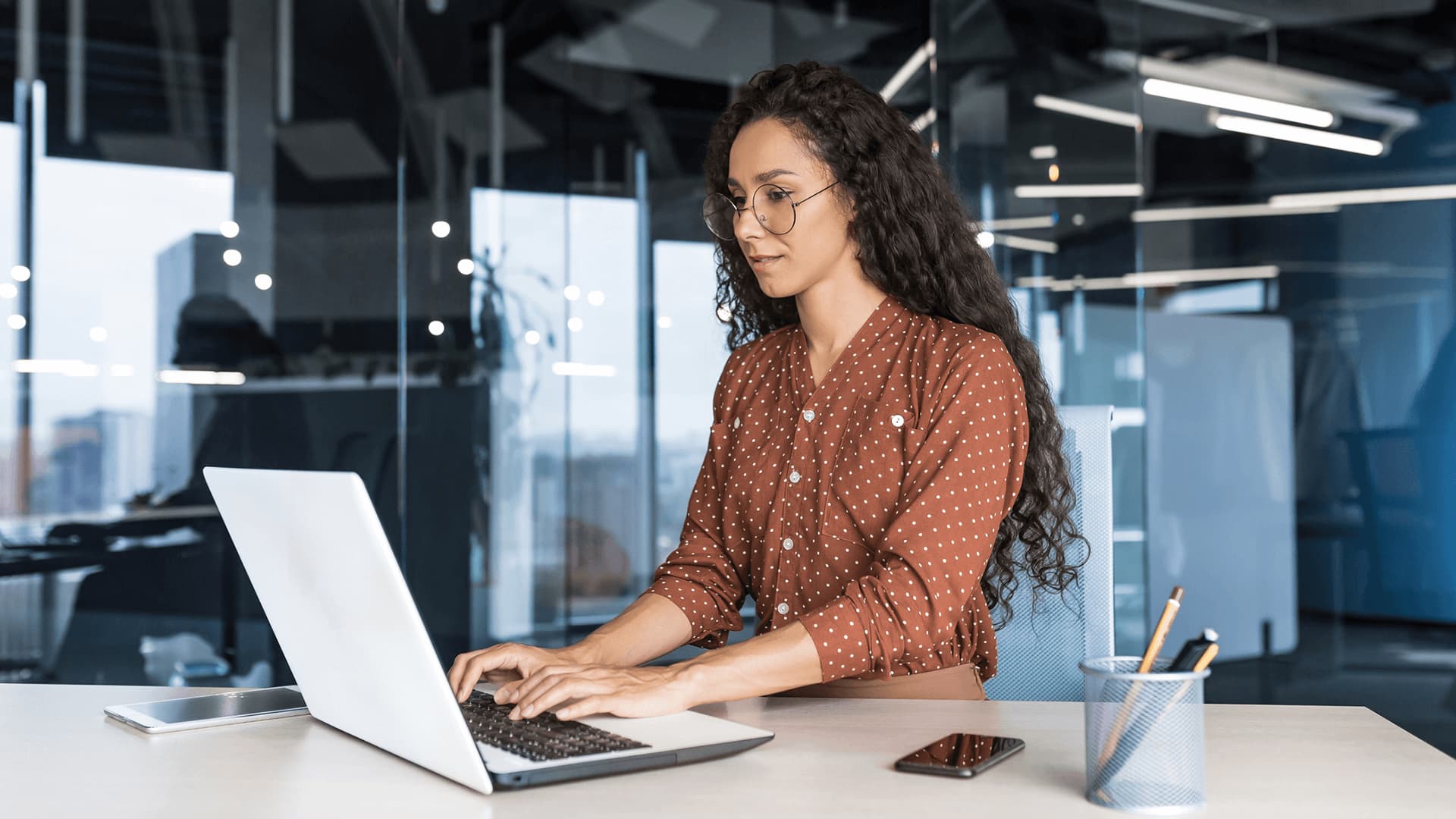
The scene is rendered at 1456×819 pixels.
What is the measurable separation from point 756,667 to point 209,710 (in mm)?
594

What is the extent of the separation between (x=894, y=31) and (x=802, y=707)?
12.0 feet

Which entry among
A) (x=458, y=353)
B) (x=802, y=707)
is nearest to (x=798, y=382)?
(x=802, y=707)

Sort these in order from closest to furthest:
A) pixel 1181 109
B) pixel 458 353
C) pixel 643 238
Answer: pixel 458 353 < pixel 643 238 < pixel 1181 109

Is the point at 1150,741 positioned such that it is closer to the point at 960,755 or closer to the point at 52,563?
the point at 960,755

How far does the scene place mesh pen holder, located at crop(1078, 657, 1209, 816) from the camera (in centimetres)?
94

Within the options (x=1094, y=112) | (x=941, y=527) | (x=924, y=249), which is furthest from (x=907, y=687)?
(x=1094, y=112)

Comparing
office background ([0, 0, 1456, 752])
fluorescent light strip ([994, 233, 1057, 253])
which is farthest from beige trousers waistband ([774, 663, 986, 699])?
fluorescent light strip ([994, 233, 1057, 253])

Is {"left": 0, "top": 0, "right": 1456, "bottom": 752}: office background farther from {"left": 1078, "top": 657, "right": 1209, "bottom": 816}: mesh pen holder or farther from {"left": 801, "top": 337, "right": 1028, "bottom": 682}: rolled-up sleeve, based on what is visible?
{"left": 1078, "top": 657, "right": 1209, "bottom": 816}: mesh pen holder

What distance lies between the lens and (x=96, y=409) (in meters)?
3.87

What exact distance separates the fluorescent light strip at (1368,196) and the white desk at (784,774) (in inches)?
153

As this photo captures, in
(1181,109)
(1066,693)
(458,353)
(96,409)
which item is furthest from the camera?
(1181,109)

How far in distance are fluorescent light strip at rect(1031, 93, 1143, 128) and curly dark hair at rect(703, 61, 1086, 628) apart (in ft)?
8.16

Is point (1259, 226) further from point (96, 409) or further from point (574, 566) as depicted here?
point (96, 409)

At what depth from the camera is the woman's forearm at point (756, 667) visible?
1.32m
